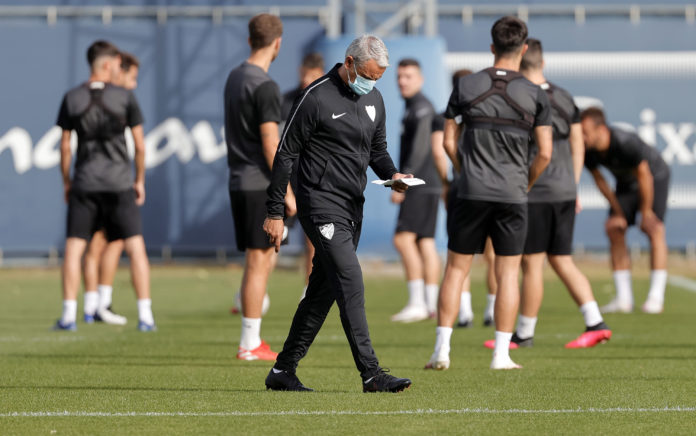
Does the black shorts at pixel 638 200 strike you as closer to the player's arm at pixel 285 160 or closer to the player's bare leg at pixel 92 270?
the player's bare leg at pixel 92 270

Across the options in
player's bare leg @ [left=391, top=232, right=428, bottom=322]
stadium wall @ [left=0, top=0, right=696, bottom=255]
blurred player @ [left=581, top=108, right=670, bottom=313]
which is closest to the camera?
player's bare leg @ [left=391, top=232, right=428, bottom=322]

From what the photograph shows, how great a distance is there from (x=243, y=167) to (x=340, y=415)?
293 cm

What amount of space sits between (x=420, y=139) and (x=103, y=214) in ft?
9.64

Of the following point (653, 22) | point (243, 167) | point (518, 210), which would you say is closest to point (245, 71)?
point (243, 167)

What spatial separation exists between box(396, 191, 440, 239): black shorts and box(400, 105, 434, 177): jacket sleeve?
31 cm

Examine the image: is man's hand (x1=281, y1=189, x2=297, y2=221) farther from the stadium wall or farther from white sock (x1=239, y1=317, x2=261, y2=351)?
the stadium wall

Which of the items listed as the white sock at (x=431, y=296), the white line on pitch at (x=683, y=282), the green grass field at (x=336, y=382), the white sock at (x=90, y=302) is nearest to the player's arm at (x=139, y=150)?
the white sock at (x=90, y=302)

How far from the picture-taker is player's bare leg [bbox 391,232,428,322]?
38.5 ft

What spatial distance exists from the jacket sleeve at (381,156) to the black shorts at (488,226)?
1.05 meters

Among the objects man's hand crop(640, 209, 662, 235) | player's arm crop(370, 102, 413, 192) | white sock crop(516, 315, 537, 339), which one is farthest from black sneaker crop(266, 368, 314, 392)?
man's hand crop(640, 209, 662, 235)

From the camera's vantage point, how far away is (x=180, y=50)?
1989cm

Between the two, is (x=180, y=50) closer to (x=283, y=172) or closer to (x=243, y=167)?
(x=243, y=167)

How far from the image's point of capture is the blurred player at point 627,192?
476 inches

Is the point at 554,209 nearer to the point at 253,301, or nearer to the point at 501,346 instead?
the point at 501,346
